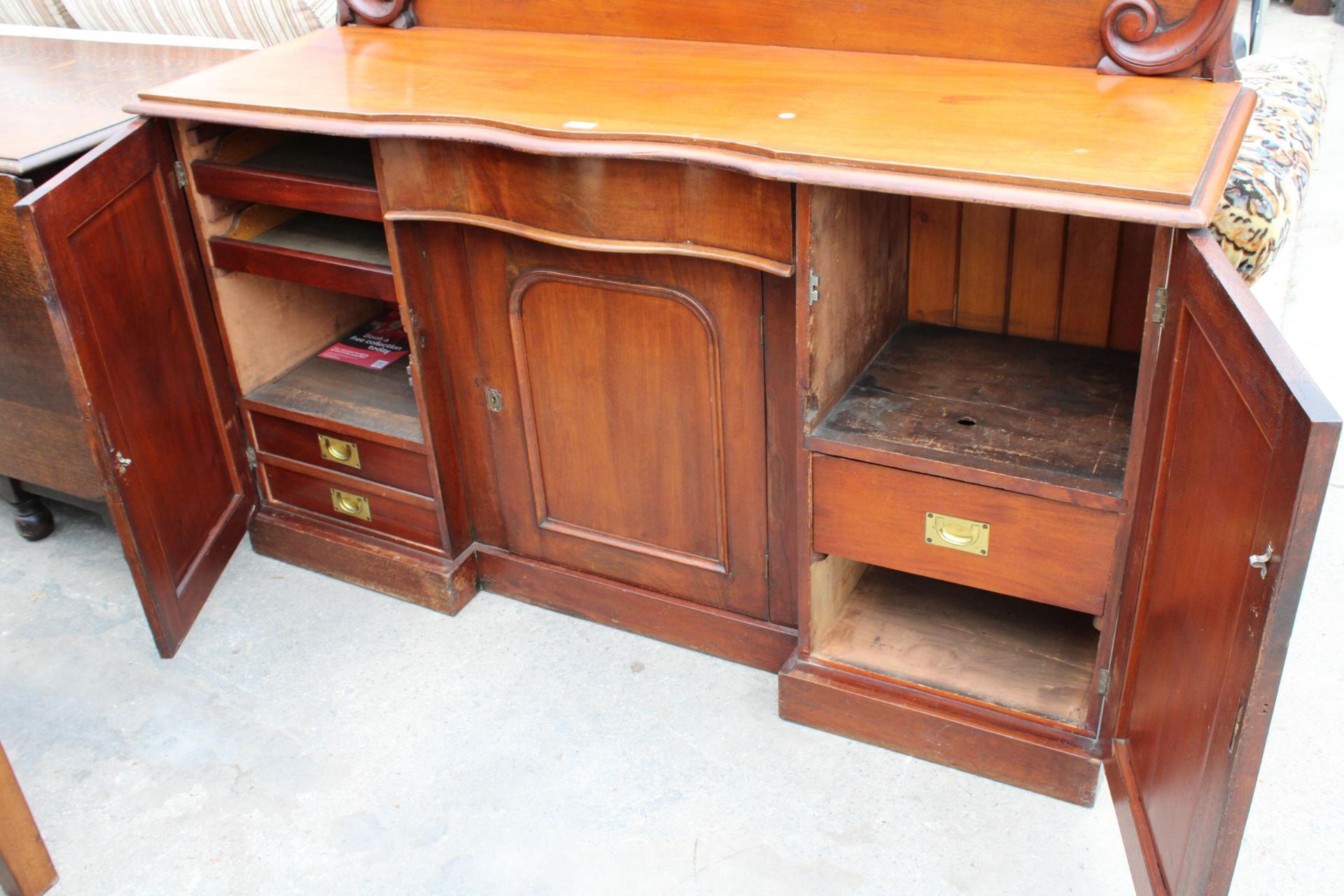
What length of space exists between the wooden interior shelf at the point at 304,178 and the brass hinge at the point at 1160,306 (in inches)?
46.2

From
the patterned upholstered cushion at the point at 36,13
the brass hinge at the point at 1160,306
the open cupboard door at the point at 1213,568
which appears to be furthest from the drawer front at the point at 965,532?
the patterned upholstered cushion at the point at 36,13

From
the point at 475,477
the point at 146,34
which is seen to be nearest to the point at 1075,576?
the point at 475,477

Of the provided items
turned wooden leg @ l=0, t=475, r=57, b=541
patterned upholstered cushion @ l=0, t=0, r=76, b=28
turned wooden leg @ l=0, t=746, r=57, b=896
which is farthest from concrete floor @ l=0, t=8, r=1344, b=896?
patterned upholstered cushion @ l=0, t=0, r=76, b=28

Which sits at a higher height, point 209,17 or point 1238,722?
point 209,17

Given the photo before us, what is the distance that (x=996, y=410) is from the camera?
1.77m

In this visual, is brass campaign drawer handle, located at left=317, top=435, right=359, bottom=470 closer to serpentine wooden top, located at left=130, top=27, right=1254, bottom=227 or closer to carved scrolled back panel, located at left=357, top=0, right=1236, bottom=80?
serpentine wooden top, located at left=130, top=27, right=1254, bottom=227

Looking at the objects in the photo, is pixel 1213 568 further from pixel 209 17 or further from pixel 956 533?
pixel 209 17

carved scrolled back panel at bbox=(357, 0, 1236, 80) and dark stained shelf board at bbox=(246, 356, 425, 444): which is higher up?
carved scrolled back panel at bbox=(357, 0, 1236, 80)

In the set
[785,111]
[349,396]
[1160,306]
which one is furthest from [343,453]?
[1160,306]

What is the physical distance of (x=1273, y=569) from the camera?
1.02 m

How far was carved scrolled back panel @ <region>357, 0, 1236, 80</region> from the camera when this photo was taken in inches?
66.4

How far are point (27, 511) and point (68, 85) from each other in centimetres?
88

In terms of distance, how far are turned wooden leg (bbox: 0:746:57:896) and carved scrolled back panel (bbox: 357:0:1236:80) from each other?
58.0 inches

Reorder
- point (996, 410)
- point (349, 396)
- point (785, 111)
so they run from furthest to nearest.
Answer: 1. point (349, 396)
2. point (996, 410)
3. point (785, 111)
